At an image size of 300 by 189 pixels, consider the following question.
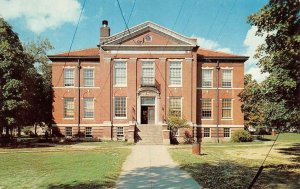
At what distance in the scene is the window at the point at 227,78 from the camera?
38.1 m

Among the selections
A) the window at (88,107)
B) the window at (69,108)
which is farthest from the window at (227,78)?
the window at (69,108)

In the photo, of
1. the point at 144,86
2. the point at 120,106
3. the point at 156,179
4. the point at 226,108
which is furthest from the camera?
the point at 226,108

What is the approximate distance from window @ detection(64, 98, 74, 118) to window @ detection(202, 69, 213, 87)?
51.0 feet

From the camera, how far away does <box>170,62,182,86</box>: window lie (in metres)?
36.4

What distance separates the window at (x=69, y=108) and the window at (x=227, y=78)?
1790 centimetres

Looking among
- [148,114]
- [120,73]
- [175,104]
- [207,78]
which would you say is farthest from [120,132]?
[207,78]

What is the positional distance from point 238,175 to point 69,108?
2717 cm

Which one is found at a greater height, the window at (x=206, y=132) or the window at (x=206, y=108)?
the window at (x=206, y=108)

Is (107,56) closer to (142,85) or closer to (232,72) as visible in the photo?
(142,85)

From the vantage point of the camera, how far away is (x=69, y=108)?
123 ft

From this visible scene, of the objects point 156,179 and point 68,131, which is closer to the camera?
point 156,179

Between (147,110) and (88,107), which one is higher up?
(88,107)

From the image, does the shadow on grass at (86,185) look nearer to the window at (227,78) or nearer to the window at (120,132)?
the window at (120,132)

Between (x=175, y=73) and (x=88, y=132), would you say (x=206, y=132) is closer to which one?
(x=175, y=73)
